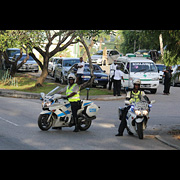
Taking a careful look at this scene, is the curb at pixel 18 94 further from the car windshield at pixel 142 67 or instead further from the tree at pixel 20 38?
the car windshield at pixel 142 67

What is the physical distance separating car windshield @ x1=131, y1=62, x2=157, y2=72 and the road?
729 cm

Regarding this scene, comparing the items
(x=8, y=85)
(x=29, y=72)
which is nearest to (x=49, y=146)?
(x=8, y=85)

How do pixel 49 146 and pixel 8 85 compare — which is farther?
pixel 8 85

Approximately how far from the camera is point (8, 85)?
104ft

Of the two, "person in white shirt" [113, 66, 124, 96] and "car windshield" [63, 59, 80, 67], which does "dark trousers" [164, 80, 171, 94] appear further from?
"car windshield" [63, 59, 80, 67]

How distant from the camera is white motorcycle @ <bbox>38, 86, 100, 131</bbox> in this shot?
46.9 feet

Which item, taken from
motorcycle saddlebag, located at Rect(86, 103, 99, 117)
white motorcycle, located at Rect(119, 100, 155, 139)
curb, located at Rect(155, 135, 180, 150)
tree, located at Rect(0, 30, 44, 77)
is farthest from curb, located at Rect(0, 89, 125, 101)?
curb, located at Rect(155, 135, 180, 150)

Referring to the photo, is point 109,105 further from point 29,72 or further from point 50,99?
point 29,72

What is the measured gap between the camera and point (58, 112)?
14.3m

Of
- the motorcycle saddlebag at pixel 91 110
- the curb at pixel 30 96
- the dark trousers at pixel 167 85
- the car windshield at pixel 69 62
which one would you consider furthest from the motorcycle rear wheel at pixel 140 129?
the car windshield at pixel 69 62

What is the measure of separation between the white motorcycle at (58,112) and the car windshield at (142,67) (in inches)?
531

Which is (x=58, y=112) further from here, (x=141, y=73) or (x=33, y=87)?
(x=33, y=87)

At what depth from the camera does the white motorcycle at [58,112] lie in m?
14.3

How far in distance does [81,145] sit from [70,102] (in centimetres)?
237
